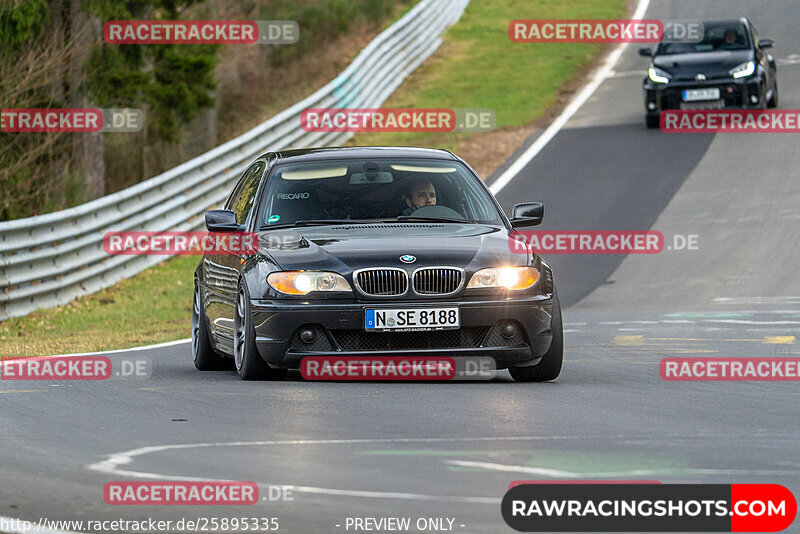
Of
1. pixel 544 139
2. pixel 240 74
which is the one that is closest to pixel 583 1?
pixel 240 74

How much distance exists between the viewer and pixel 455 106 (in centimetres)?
3053

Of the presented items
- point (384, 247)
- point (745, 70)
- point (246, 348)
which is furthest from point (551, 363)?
point (745, 70)

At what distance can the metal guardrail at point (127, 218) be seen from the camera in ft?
56.9

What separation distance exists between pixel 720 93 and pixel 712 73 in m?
0.56

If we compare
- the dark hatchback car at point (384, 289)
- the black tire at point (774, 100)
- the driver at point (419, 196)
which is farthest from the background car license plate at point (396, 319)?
the black tire at point (774, 100)

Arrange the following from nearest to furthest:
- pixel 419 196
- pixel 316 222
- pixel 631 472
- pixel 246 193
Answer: pixel 631 472 → pixel 316 222 → pixel 419 196 → pixel 246 193

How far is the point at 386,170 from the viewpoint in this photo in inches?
405

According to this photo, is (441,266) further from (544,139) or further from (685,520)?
(544,139)

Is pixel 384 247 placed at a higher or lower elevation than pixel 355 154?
lower

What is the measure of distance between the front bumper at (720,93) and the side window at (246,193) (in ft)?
51.9

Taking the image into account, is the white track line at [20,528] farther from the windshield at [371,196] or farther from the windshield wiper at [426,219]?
the windshield wiper at [426,219]

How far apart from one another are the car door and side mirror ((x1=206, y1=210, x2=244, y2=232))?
119 mm

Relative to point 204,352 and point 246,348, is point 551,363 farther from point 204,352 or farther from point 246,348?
point 204,352

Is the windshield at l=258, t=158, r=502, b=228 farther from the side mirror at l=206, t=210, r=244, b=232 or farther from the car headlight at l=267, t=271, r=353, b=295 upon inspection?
the car headlight at l=267, t=271, r=353, b=295
